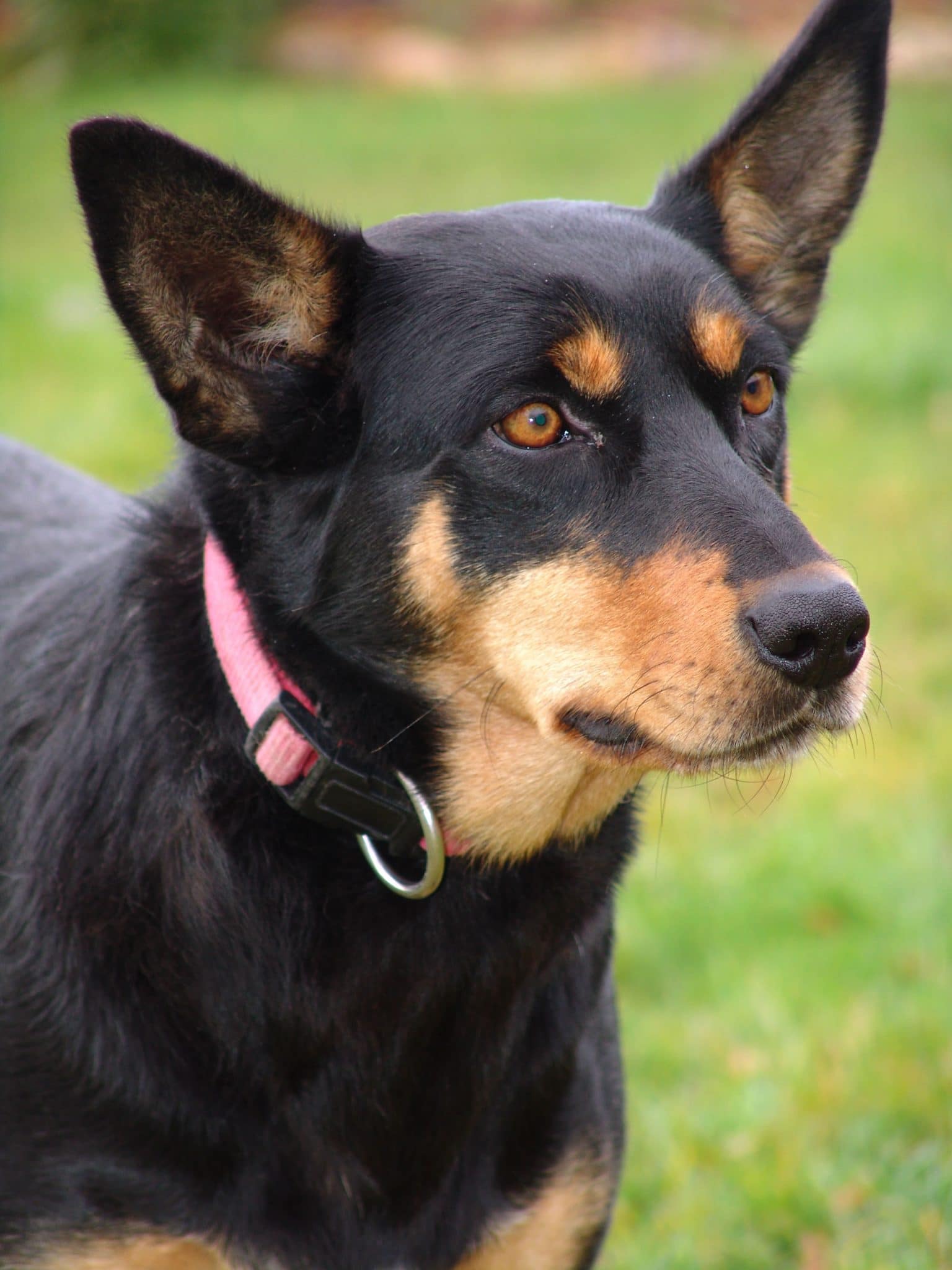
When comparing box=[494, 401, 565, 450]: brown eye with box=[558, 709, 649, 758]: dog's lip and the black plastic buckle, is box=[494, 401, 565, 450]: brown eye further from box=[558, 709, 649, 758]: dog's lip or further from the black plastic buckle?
the black plastic buckle

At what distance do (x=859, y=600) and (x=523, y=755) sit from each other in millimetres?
691

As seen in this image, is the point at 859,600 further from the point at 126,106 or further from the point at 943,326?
the point at 126,106

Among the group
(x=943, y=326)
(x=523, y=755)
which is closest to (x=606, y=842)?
(x=523, y=755)

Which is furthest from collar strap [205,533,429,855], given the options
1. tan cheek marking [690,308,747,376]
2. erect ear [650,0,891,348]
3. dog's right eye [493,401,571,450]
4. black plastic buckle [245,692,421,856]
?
erect ear [650,0,891,348]

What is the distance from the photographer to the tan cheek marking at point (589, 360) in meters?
2.45

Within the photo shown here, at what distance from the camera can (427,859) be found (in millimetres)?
2496

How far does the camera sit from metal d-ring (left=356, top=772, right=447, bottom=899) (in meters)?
2.46

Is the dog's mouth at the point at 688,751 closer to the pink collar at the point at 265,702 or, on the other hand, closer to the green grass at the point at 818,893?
the pink collar at the point at 265,702

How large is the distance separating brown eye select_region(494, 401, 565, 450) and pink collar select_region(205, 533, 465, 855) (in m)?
0.53

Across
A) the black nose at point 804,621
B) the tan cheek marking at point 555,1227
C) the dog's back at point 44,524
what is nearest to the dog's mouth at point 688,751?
the black nose at point 804,621

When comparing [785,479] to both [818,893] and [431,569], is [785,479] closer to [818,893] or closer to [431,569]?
[431,569]

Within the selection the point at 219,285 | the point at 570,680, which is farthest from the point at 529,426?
the point at 219,285

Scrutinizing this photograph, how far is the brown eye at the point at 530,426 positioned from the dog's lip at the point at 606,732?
1.48ft

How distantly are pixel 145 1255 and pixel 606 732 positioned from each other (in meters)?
1.18
